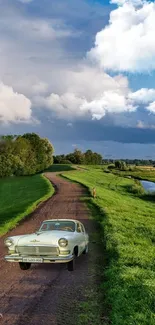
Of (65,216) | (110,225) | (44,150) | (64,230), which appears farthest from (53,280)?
(44,150)

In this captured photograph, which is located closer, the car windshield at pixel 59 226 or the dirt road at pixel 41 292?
the dirt road at pixel 41 292

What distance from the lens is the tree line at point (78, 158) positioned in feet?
551

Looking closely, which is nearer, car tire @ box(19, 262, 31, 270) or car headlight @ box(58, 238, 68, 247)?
car headlight @ box(58, 238, 68, 247)

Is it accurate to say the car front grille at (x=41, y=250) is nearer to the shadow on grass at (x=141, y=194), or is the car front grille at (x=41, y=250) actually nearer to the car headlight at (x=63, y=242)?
the car headlight at (x=63, y=242)

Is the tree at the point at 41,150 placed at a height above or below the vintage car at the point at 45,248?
above

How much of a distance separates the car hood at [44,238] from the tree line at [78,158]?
485 feet

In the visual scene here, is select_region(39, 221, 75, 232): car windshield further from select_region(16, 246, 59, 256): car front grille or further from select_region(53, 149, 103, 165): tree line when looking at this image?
select_region(53, 149, 103, 165): tree line

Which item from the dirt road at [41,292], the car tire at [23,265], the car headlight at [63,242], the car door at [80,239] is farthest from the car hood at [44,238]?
the dirt road at [41,292]

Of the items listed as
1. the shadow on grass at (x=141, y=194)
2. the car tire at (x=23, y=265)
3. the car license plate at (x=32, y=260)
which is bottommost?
the shadow on grass at (x=141, y=194)

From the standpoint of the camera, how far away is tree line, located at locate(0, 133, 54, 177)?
104m

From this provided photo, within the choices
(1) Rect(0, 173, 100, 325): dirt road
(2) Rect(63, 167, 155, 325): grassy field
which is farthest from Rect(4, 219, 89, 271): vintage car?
(2) Rect(63, 167, 155, 325): grassy field

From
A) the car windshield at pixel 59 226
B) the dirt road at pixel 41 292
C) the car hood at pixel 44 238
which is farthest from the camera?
the car windshield at pixel 59 226

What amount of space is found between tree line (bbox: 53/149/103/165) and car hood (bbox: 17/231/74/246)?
148 metres

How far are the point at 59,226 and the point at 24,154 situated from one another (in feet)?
320
